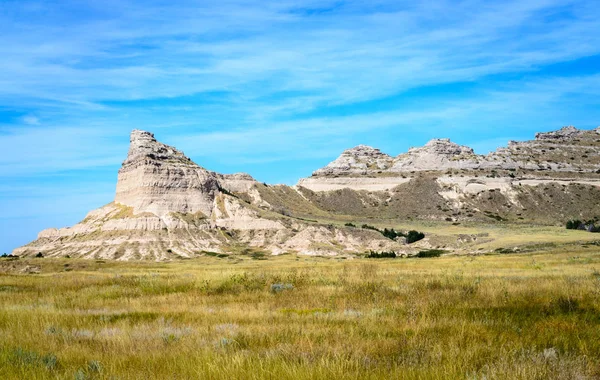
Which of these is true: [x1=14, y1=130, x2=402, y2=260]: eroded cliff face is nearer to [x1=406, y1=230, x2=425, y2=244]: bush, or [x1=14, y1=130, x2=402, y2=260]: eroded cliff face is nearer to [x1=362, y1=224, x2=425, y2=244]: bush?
[x1=362, y1=224, x2=425, y2=244]: bush

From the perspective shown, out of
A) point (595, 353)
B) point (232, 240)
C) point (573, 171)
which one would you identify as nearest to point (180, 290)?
point (595, 353)

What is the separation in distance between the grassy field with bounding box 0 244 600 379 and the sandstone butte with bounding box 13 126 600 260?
87.6 m

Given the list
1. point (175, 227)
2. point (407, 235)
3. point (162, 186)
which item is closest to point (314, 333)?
point (407, 235)

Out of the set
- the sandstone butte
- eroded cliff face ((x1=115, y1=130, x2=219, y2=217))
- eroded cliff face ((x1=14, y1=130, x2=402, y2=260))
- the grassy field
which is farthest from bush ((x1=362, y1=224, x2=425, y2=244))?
the grassy field

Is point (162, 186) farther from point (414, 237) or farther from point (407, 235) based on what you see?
point (414, 237)

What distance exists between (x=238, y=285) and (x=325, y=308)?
578 cm

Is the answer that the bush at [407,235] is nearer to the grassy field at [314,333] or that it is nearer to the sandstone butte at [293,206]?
the sandstone butte at [293,206]

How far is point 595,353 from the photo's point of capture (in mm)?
7723

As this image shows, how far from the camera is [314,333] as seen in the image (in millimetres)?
9336

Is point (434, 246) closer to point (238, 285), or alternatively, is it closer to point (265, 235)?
point (265, 235)

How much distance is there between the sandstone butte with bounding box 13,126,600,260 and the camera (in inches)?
4646

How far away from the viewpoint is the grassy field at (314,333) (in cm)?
673

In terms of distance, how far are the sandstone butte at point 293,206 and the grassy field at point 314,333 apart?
87566 millimetres

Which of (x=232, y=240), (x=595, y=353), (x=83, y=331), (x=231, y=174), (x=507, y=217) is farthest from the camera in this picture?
(x=231, y=174)
